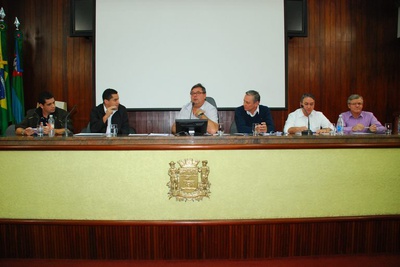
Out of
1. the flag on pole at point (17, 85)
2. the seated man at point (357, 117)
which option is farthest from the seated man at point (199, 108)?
the flag on pole at point (17, 85)

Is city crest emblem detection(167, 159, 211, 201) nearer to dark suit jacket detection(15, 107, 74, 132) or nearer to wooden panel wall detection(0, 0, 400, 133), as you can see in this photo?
dark suit jacket detection(15, 107, 74, 132)

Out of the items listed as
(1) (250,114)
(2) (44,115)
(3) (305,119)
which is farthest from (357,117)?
(2) (44,115)

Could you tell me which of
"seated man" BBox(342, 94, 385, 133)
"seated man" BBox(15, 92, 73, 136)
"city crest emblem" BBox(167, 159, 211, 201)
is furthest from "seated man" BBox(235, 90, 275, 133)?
"seated man" BBox(15, 92, 73, 136)

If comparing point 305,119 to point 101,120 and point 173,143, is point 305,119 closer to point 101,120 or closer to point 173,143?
point 173,143

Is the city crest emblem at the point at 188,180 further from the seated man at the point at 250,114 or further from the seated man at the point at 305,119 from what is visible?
the seated man at the point at 305,119

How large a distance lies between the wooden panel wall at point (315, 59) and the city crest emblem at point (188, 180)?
2.48 meters

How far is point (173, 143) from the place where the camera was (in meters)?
2.02

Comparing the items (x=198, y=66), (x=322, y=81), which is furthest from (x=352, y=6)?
(x=198, y=66)

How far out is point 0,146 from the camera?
203 centimetres

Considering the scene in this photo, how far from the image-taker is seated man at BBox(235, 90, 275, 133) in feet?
10.3

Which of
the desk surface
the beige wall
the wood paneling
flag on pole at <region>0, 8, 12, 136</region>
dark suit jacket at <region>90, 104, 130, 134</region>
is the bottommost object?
the wood paneling

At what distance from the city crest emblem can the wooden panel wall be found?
8.13 feet

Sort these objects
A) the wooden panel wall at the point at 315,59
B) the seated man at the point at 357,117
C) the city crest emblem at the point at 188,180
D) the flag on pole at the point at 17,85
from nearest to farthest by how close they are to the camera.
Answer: the city crest emblem at the point at 188,180
the seated man at the point at 357,117
the flag on pole at the point at 17,85
the wooden panel wall at the point at 315,59

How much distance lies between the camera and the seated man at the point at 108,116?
312 centimetres
